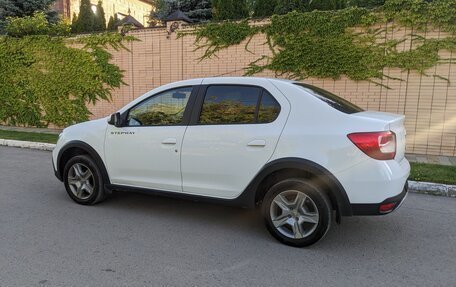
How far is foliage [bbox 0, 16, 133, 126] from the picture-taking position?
11906 millimetres

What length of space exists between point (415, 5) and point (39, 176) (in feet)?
26.6

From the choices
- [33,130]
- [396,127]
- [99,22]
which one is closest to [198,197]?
[396,127]

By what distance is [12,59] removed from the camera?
12953mm

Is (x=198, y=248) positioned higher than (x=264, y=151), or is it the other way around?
(x=264, y=151)

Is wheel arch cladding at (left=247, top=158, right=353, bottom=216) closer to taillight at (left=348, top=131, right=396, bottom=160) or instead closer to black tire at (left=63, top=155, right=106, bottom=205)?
taillight at (left=348, top=131, right=396, bottom=160)

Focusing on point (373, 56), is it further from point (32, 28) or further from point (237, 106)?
point (32, 28)

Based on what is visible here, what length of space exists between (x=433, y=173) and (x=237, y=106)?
4.29 meters

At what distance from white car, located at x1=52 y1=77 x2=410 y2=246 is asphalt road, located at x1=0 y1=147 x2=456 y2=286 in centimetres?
37

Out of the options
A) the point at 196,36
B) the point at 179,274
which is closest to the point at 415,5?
the point at 196,36

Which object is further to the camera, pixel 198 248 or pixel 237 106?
pixel 237 106

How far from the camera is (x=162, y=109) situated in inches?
182

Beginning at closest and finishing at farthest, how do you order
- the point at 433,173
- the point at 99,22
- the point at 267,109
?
the point at 267,109 < the point at 433,173 < the point at 99,22

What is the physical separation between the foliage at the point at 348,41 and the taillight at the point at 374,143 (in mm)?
5450

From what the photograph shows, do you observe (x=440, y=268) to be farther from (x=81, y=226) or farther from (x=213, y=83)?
(x=81, y=226)
